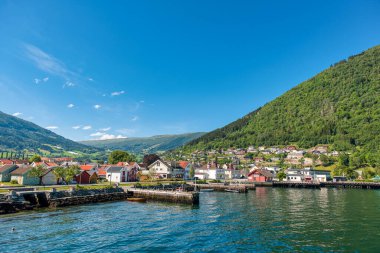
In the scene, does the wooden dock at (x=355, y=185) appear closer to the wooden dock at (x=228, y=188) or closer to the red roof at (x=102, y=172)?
the wooden dock at (x=228, y=188)

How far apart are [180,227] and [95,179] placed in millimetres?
64929

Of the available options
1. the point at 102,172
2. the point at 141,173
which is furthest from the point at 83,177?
the point at 141,173

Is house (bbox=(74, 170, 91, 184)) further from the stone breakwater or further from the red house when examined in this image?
the red house

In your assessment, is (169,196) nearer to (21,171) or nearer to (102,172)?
(21,171)

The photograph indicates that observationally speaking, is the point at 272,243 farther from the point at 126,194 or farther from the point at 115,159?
the point at 115,159

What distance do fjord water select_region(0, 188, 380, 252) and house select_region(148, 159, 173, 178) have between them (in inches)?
3270

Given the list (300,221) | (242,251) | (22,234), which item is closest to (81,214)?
(22,234)

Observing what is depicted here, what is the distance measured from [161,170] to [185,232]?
99.2 meters

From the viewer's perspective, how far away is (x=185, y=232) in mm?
30656

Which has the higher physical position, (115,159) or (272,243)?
(115,159)

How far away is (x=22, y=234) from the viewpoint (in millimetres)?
27375

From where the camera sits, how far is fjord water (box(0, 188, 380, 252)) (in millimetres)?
24812

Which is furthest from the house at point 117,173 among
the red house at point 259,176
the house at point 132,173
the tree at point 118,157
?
the red house at point 259,176

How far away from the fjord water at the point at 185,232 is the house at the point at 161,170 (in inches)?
3270
